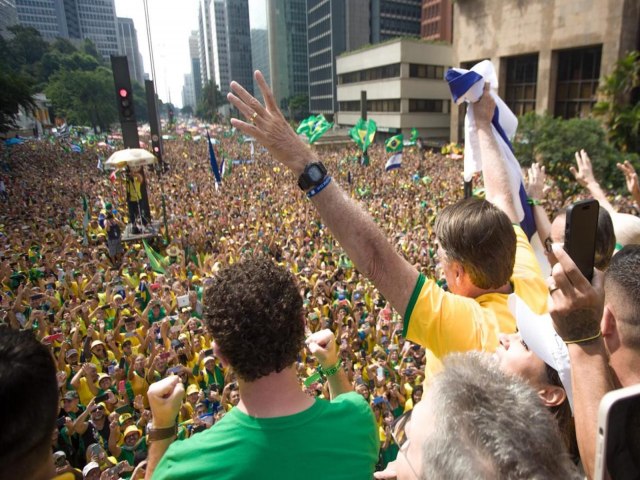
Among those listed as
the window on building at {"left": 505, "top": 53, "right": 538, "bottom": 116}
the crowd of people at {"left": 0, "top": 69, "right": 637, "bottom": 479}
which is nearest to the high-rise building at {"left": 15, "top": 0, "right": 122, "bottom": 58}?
the window on building at {"left": 505, "top": 53, "right": 538, "bottom": 116}

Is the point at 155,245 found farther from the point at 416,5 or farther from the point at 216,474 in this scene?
the point at 416,5

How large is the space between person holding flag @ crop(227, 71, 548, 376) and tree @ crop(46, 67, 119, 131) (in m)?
64.1

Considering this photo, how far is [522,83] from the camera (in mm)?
33938

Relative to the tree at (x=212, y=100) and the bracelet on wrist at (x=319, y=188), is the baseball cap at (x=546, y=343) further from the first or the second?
the tree at (x=212, y=100)

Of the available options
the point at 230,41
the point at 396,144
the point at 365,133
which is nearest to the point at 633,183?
the point at 396,144

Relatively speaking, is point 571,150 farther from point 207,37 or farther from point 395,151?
point 207,37

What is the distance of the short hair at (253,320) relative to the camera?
139 cm

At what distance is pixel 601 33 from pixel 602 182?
14575 mm

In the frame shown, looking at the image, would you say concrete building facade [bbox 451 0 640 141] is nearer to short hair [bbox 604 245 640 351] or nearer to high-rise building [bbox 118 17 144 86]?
short hair [bbox 604 245 640 351]

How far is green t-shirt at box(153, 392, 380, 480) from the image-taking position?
124 cm

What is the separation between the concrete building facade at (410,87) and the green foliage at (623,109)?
2217 cm

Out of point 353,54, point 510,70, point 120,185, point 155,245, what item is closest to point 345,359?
point 155,245

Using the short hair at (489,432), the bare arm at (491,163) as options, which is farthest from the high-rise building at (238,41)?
the short hair at (489,432)

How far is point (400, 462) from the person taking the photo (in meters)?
1.15
